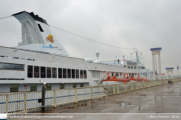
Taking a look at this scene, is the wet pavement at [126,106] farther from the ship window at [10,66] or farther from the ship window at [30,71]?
the ship window at [10,66]

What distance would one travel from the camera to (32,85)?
59.5 ft

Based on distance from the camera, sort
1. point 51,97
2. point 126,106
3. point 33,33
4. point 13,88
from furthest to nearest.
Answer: point 33,33, point 13,88, point 51,97, point 126,106

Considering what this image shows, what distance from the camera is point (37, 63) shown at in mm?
18594

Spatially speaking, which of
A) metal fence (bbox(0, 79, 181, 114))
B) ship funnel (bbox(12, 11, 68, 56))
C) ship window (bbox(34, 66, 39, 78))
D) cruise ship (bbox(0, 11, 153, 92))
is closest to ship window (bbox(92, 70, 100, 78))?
cruise ship (bbox(0, 11, 153, 92))

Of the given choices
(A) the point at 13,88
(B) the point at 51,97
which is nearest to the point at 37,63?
(A) the point at 13,88

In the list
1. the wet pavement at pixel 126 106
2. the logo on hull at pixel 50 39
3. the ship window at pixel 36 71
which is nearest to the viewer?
the wet pavement at pixel 126 106

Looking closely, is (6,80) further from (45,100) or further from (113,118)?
(113,118)

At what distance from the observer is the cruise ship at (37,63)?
15844 millimetres

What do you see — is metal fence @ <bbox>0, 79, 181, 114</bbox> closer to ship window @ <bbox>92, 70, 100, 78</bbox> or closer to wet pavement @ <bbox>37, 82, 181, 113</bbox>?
wet pavement @ <bbox>37, 82, 181, 113</bbox>

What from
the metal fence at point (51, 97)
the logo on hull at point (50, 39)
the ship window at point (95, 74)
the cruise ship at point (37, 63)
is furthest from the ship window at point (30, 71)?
the ship window at point (95, 74)

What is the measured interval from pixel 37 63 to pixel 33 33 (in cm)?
602

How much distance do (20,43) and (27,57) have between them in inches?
262

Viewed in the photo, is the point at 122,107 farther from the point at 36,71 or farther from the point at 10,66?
the point at 10,66

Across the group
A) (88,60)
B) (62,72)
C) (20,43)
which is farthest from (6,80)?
(88,60)
